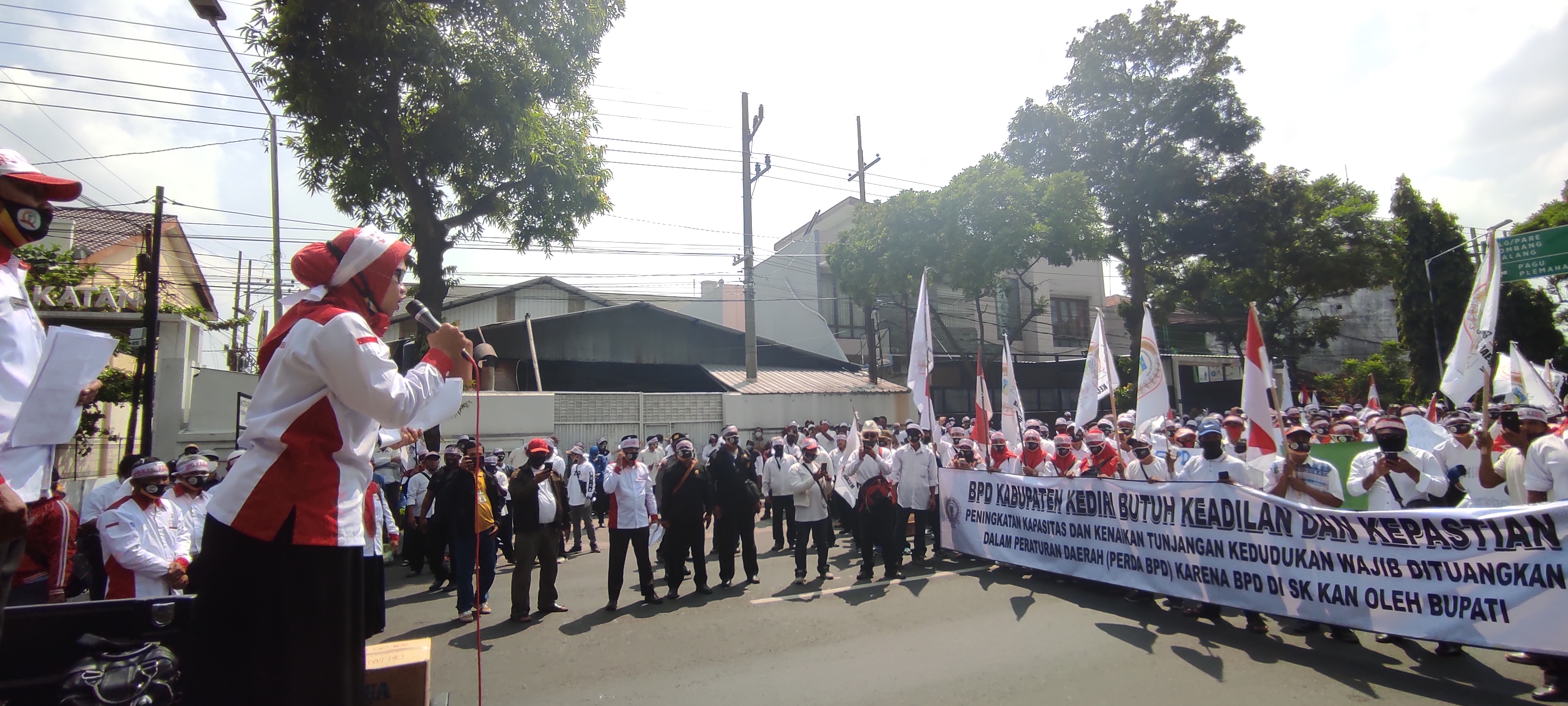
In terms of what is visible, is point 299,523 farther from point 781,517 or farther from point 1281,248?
point 1281,248

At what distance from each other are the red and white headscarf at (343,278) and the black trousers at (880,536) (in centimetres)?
768

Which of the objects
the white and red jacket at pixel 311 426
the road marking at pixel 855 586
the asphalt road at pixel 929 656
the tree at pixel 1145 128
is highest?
the tree at pixel 1145 128

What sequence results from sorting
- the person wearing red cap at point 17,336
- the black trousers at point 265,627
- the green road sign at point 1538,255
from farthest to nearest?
1. the green road sign at point 1538,255
2. the black trousers at point 265,627
3. the person wearing red cap at point 17,336

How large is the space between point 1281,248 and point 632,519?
1061 inches

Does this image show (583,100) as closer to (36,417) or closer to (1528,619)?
(36,417)

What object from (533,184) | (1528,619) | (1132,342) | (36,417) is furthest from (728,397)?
(36,417)

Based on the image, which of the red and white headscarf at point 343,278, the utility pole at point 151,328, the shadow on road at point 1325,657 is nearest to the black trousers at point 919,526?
the shadow on road at point 1325,657

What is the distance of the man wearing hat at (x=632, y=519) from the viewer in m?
8.62

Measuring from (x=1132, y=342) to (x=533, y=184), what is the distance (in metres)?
22.2

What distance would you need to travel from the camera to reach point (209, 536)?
82.7 inches

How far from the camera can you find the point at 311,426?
2182mm

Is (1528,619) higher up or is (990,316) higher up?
(990,316)

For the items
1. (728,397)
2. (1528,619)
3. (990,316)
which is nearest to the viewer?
(1528,619)

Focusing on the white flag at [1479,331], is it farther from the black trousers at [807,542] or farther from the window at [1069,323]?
the window at [1069,323]
